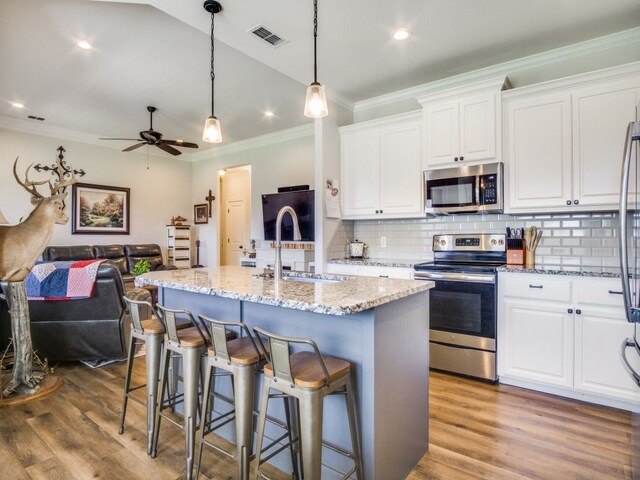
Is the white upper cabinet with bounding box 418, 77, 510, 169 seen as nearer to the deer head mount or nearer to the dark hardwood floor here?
the dark hardwood floor

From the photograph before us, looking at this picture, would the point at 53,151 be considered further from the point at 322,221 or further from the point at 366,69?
the point at 366,69

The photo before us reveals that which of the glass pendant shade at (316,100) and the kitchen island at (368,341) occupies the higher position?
the glass pendant shade at (316,100)

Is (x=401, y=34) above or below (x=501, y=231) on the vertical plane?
above

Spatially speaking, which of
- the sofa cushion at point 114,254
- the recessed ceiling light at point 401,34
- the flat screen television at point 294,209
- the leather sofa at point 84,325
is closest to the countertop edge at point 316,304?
the leather sofa at point 84,325

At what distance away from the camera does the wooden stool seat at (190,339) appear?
6.16 ft

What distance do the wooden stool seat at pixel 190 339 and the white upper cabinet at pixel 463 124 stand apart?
258 cm

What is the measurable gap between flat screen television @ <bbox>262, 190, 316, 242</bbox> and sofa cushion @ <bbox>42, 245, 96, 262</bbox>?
2.82 metres

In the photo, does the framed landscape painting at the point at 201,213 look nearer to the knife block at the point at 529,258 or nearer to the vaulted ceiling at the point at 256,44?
the vaulted ceiling at the point at 256,44

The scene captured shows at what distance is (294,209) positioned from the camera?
543cm

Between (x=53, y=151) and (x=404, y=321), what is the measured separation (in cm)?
636

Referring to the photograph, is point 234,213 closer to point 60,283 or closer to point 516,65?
point 60,283

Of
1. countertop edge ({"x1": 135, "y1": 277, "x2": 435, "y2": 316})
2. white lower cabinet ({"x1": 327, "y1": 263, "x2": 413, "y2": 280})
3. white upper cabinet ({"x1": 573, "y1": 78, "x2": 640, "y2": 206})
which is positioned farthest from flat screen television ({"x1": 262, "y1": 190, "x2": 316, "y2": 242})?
countertop edge ({"x1": 135, "y1": 277, "x2": 435, "y2": 316})

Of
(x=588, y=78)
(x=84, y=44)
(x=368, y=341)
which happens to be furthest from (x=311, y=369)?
(x=84, y=44)

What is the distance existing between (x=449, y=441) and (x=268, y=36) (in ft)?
9.93
